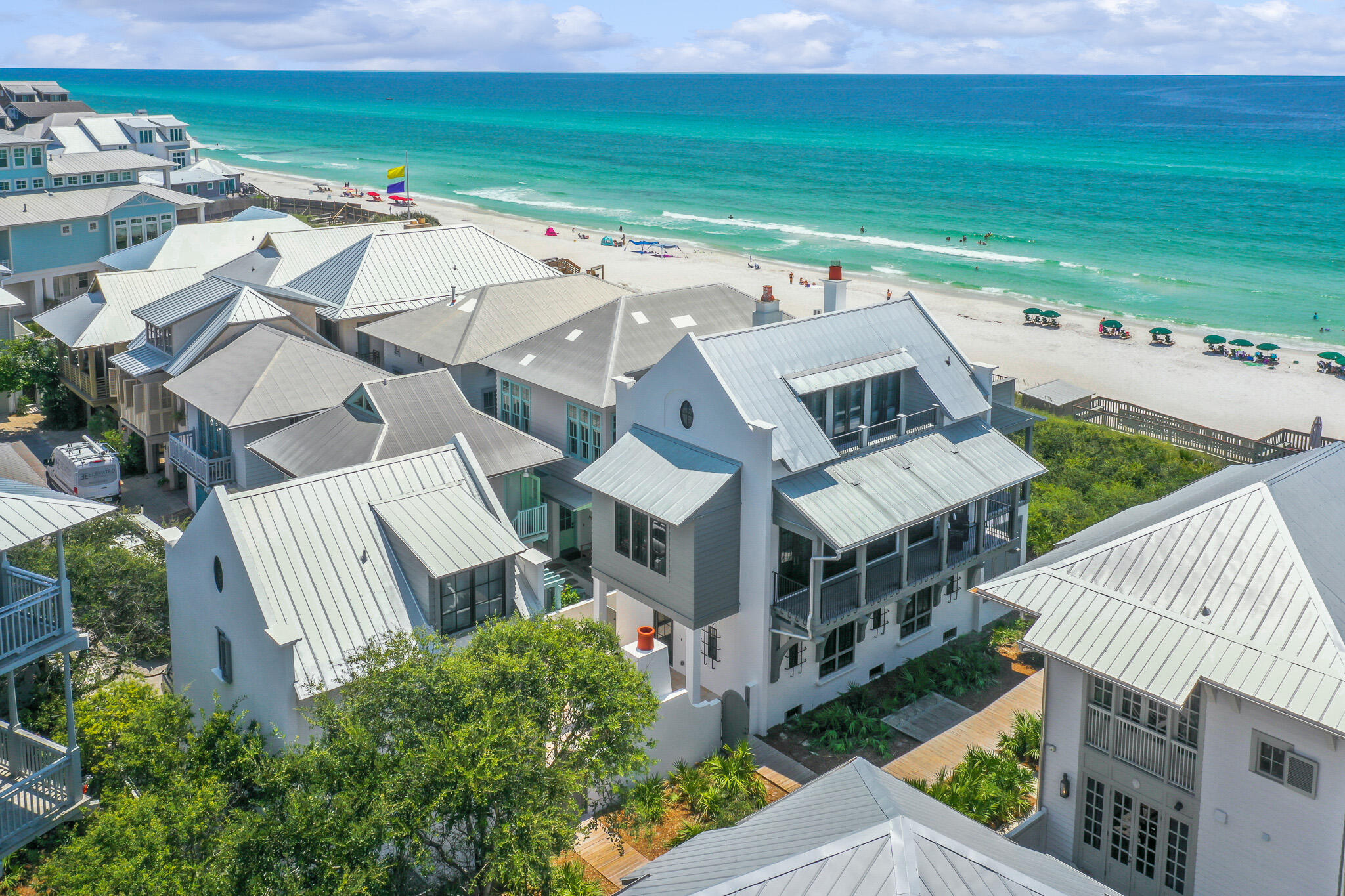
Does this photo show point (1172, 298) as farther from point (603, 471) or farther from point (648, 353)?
point (603, 471)

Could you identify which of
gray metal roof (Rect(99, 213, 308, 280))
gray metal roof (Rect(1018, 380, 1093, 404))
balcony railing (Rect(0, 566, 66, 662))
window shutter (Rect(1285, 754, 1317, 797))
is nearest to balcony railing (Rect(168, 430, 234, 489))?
balcony railing (Rect(0, 566, 66, 662))

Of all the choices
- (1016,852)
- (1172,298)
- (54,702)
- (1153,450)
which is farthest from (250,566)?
(1172,298)

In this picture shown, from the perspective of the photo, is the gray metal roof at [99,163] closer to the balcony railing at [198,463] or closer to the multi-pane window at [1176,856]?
the balcony railing at [198,463]

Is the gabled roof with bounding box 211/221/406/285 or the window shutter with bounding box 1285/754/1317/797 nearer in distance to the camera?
the window shutter with bounding box 1285/754/1317/797

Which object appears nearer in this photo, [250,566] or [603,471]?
[250,566]

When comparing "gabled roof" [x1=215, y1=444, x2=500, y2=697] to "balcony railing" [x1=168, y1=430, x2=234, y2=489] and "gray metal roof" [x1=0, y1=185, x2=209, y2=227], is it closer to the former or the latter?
"balcony railing" [x1=168, y1=430, x2=234, y2=489]
